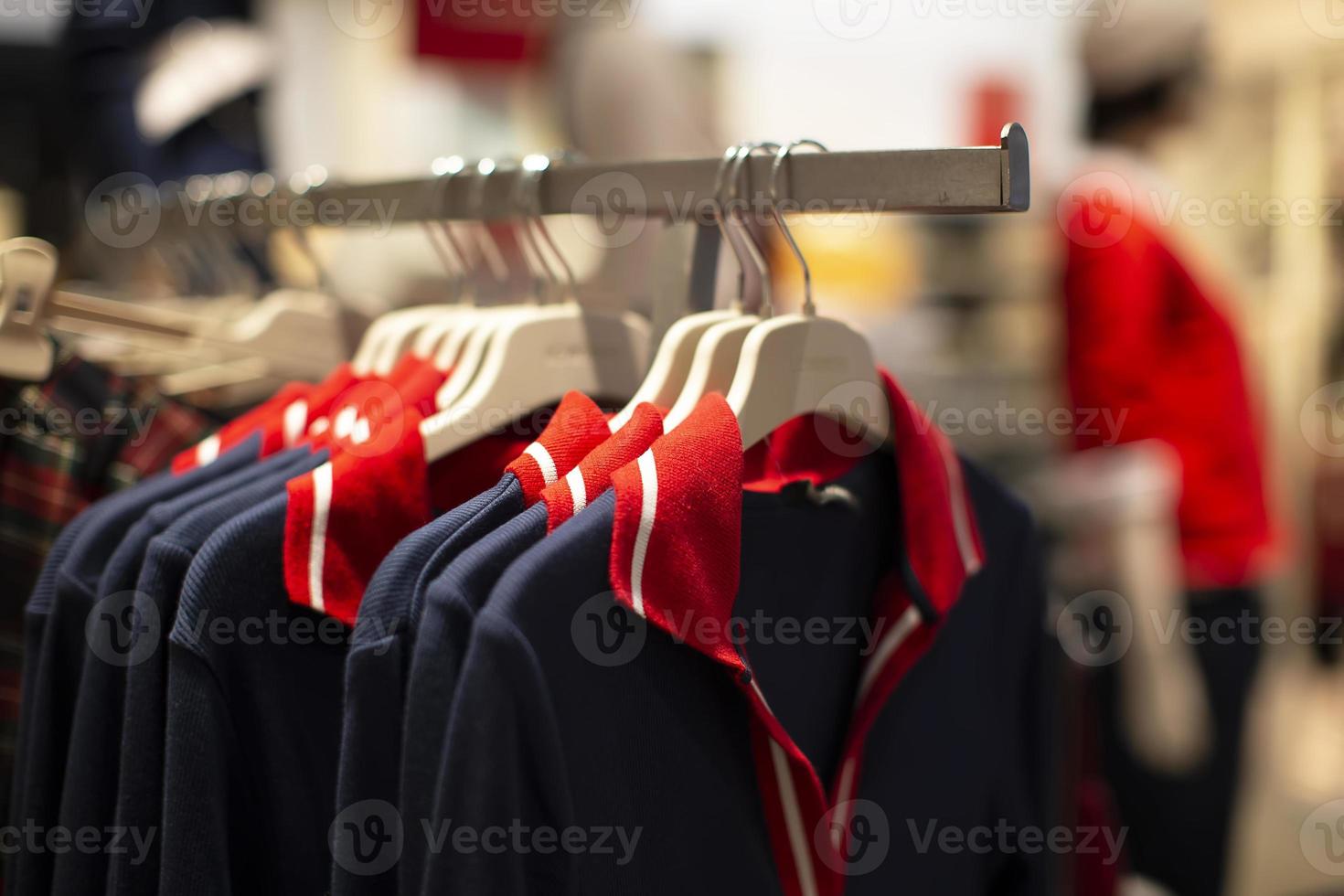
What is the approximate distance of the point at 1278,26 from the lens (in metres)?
3.39

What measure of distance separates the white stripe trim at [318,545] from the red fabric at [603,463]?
16 centimetres

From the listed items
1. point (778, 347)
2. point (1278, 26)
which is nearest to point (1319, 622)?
point (1278, 26)

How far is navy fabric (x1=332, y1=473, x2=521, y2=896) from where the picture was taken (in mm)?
642

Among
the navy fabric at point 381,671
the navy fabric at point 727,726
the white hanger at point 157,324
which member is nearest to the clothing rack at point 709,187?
the white hanger at point 157,324

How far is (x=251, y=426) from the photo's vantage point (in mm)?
962

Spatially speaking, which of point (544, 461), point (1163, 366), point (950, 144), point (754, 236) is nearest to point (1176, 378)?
point (1163, 366)

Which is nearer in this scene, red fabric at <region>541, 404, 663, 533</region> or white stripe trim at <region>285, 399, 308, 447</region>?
red fabric at <region>541, 404, 663, 533</region>

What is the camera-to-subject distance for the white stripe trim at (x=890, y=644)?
0.88 meters

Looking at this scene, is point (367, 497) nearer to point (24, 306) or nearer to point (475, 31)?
point (24, 306)

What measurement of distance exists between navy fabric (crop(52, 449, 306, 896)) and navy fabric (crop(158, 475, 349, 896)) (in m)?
0.09

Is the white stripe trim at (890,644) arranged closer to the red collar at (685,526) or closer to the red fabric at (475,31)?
the red collar at (685,526)

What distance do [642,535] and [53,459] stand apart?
63 cm

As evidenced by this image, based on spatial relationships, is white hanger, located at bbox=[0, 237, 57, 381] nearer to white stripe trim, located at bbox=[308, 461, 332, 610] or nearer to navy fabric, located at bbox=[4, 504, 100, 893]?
navy fabric, located at bbox=[4, 504, 100, 893]

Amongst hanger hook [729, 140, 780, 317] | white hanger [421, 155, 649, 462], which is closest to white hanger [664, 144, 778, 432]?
hanger hook [729, 140, 780, 317]
